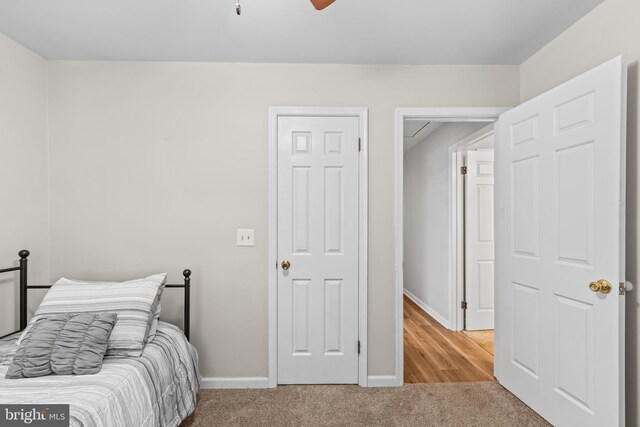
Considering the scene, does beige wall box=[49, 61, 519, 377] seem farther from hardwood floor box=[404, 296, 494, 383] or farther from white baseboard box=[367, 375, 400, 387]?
hardwood floor box=[404, 296, 494, 383]

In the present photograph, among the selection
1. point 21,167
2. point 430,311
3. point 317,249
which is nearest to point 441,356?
point 430,311

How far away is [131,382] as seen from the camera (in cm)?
169

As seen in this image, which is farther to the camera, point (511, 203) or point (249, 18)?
point (511, 203)

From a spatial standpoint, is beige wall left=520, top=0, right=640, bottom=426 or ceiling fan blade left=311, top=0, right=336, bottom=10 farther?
beige wall left=520, top=0, right=640, bottom=426

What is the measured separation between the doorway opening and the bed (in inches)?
66.6

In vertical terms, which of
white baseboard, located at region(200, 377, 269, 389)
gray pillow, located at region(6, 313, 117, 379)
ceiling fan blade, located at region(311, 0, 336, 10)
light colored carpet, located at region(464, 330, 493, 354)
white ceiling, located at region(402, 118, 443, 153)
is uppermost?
white ceiling, located at region(402, 118, 443, 153)

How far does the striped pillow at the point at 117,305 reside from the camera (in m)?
1.92

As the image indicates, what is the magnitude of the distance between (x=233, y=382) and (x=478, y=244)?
2933mm

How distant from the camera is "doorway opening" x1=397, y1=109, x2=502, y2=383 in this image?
3141mm

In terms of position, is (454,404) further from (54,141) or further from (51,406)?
(54,141)

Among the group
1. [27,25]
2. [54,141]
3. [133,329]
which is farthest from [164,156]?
[133,329]

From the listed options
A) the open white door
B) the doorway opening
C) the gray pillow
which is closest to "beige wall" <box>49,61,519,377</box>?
the doorway opening

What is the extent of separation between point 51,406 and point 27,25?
2167 millimetres

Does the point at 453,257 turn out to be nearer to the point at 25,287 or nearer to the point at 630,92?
the point at 630,92
